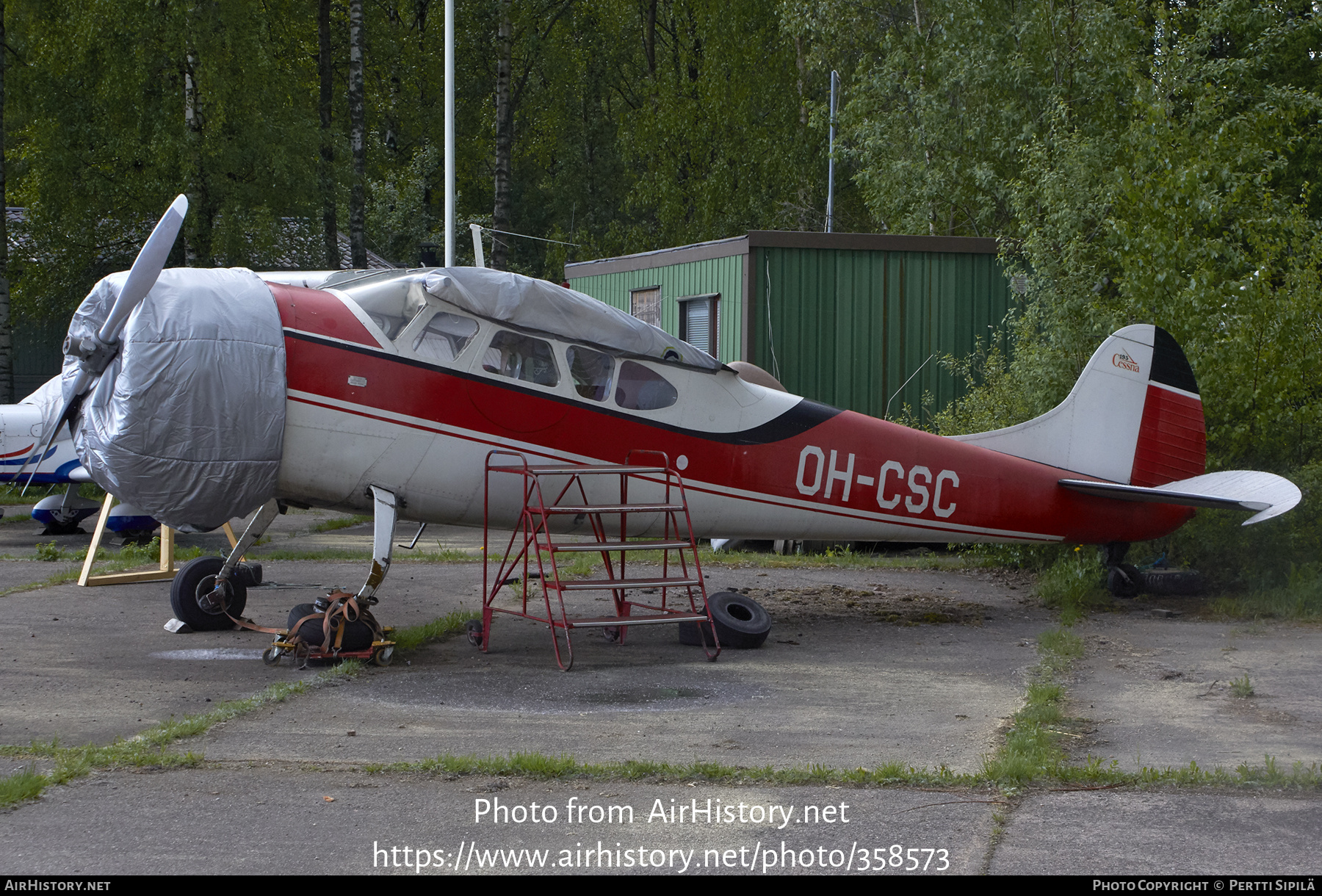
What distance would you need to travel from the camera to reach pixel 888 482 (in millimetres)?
8766

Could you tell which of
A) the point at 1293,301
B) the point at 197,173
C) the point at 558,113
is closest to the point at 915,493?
the point at 1293,301

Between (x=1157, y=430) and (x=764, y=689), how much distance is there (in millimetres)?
4776

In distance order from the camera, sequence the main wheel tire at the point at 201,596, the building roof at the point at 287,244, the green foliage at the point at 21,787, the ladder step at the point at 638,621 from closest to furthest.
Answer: the green foliage at the point at 21,787 < the ladder step at the point at 638,621 < the main wheel tire at the point at 201,596 < the building roof at the point at 287,244

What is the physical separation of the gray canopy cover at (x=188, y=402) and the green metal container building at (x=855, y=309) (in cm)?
718

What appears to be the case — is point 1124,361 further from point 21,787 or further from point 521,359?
point 21,787

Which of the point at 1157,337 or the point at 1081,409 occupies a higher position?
the point at 1157,337

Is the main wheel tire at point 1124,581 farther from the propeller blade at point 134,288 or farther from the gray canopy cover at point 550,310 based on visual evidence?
the propeller blade at point 134,288

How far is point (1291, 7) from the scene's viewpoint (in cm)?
2169

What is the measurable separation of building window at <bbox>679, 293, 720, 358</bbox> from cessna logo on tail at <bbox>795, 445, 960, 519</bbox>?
18.0ft

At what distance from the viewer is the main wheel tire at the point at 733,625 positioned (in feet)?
25.7

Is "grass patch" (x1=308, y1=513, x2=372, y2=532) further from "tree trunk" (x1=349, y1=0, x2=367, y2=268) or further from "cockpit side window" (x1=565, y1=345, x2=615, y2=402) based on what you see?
"tree trunk" (x1=349, y1=0, x2=367, y2=268)

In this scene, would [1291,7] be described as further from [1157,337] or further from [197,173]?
[197,173]

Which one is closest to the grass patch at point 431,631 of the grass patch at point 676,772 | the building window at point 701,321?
the grass patch at point 676,772

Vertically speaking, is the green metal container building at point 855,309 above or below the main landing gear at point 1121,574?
above
